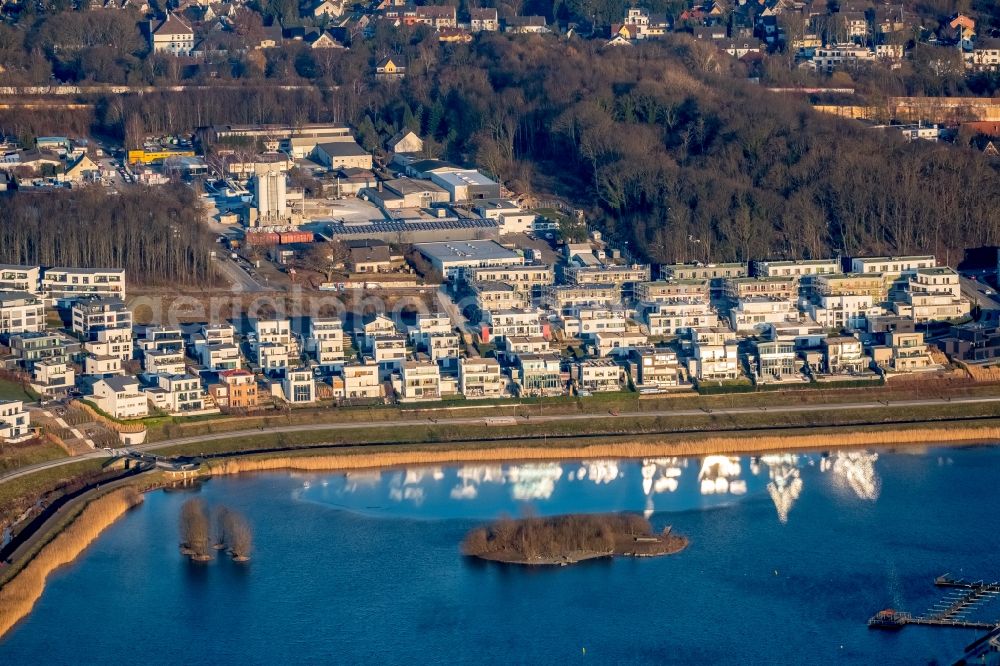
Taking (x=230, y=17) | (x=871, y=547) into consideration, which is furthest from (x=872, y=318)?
(x=230, y=17)

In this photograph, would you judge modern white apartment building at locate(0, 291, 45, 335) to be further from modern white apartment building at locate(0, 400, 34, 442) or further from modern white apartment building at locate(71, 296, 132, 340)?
modern white apartment building at locate(0, 400, 34, 442)

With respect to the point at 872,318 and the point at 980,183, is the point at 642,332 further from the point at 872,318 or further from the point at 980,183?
the point at 980,183

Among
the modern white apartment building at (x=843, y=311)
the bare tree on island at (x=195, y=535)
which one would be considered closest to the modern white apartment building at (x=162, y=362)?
the bare tree on island at (x=195, y=535)

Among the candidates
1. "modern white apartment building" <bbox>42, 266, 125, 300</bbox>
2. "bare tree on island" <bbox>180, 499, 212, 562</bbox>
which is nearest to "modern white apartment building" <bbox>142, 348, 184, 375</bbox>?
"modern white apartment building" <bbox>42, 266, 125, 300</bbox>

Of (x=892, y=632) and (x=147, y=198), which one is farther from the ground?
(x=147, y=198)

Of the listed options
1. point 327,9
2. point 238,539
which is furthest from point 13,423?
point 327,9
